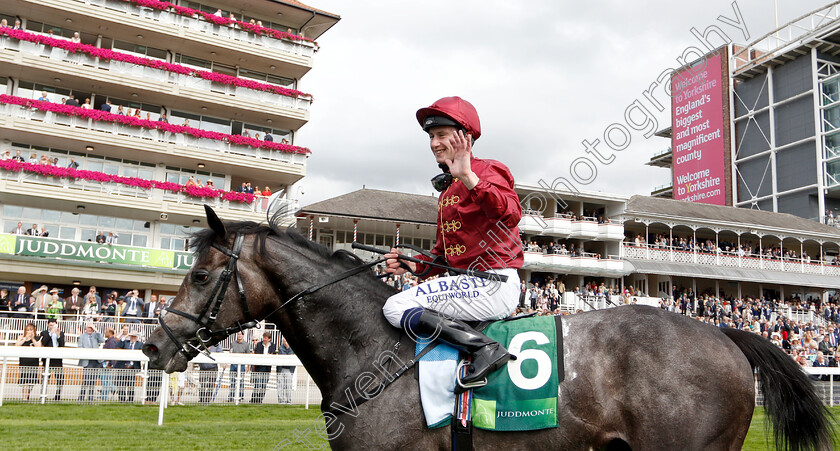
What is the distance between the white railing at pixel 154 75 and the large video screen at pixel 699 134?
3701 cm

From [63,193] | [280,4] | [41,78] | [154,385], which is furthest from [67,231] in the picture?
[154,385]

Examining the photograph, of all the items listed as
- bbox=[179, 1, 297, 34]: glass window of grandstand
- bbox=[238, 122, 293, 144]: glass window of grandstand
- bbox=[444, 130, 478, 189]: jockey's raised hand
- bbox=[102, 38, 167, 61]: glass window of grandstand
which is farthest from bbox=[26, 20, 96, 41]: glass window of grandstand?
bbox=[444, 130, 478, 189]: jockey's raised hand

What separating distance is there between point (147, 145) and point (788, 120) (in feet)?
148

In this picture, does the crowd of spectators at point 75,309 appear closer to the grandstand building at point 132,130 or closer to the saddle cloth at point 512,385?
the grandstand building at point 132,130

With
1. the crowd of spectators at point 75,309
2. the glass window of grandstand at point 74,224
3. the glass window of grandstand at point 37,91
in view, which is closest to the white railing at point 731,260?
the glass window of grandstand at point 74,224

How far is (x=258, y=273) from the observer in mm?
3246

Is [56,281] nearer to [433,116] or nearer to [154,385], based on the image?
[154,385]

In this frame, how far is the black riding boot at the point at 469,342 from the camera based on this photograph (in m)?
2.94

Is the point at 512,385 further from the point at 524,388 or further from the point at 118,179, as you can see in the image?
the point at 118,179

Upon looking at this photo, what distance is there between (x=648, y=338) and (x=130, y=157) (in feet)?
86.8

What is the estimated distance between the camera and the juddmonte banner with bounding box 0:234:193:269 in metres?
21.7

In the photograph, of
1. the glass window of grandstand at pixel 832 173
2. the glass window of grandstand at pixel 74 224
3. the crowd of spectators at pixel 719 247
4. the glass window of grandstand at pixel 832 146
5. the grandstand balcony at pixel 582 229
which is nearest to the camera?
the glass window of grandstand at pixel 74 224

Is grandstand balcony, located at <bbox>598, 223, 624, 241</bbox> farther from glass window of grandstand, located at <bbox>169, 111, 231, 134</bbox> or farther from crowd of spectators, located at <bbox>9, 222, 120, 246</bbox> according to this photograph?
crowd of spectators, located at <bbox>9, 222, 120, 246</bbox>

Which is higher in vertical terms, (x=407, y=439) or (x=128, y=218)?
(x=128, y=218)
